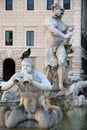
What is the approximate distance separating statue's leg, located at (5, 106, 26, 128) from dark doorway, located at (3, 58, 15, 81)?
38.9 m

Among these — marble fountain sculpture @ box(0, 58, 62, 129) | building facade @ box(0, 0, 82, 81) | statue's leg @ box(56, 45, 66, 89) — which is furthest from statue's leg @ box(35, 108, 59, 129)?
building facade @ box(0, 0, 82, 81)

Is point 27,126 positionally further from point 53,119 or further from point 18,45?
point 18,45

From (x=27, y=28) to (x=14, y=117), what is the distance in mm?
39380

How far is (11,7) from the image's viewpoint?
1806 inches

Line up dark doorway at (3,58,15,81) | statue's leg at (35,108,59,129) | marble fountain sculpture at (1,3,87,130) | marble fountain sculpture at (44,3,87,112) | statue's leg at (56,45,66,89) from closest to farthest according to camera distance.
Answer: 1. marble fountain sculpture at (1,3,87,130)
2. statue's leg at (35,108,59,129)
3. marble fountain sculpture at (44,3,87,112)
4. statue's leg at (56,45,66,89)
5. dark doorway at (3,58,15,81)

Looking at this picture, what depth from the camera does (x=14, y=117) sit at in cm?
663

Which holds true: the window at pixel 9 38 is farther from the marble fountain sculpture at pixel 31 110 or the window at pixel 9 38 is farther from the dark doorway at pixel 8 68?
the marble fountain sculpture at pixel 31 110

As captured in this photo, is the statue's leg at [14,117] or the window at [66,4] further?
the window at [66,4]

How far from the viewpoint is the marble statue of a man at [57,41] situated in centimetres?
1005

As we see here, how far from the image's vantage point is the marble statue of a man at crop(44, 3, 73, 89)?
10055 mm

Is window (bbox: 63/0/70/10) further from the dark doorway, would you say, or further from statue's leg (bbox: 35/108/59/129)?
statue's leg (bbox: 35/108/59/129)

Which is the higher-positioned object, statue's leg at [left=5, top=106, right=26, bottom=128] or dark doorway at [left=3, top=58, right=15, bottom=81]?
statue's leg at [left=5, top=106, right=26, bottom=128]

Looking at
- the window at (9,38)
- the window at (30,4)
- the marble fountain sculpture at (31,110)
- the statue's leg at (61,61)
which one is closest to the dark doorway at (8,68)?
the window at (9,38)

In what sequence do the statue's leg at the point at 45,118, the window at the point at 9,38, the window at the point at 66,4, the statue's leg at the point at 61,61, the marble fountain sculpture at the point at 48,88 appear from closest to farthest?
the marble fountain sculpture at the point at 48,88 < the statue's leg at the point at 45,118 < the statue's leg at the point at 61,61 < the window at the point at 9,38 < the window at the point at 66,4
